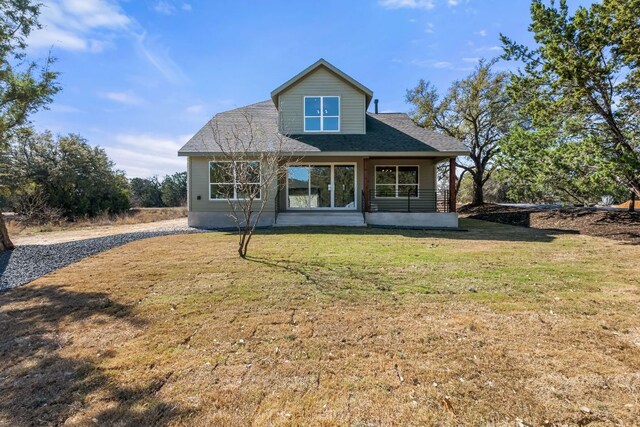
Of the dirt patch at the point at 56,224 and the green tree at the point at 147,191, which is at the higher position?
the green tree at the point at 147,191

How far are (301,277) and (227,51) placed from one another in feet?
→ 34.8

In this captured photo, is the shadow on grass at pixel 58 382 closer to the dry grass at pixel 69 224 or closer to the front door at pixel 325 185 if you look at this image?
the front door at pixel 325 185

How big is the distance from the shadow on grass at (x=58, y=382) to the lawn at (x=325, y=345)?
1cm

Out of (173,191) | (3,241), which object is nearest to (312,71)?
(3,241)

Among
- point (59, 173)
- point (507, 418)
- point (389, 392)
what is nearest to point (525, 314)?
point (507, 418)

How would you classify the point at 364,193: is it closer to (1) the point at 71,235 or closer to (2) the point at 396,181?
(2) the point at 396,181

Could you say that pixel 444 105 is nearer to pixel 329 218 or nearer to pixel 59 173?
pixel 329 218

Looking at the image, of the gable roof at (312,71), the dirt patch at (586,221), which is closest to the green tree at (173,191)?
the gable roof at (312,71)

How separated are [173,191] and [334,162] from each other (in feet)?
120

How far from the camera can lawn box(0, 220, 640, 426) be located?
231 cm

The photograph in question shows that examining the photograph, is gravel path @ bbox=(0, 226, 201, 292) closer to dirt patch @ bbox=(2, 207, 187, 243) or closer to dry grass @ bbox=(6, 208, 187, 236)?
dirt patch @ bbox=(2, 207, 187, 243)

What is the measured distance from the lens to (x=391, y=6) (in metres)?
10.7

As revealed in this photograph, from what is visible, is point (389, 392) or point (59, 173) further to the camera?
point (59, 173)

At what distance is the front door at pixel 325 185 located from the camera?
1461 centimetres
